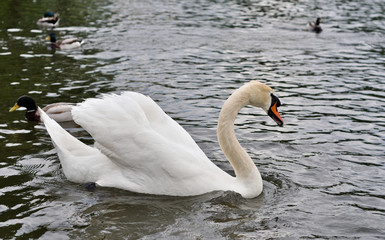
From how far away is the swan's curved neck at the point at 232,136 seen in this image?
831cm

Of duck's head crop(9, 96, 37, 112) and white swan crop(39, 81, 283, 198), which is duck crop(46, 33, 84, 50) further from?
white swan crop(39, 81, 283, 198)

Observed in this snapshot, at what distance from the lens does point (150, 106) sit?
8.27m

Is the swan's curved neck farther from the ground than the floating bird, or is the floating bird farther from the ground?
the swan's curved neck

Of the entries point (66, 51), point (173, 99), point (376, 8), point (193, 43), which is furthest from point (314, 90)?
point (376, 8)

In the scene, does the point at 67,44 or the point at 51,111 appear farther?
the point at 67,44

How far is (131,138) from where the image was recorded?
25.9 feet

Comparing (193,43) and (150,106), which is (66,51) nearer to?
(193,43)

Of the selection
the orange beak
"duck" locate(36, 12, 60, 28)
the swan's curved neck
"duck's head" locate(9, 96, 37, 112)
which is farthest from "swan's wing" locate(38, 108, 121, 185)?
"duck" locate(36, 12, 60, 28)

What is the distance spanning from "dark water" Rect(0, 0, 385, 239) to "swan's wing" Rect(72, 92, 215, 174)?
1.83 feet

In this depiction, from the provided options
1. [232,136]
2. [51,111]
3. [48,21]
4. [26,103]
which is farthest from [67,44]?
[232,136]

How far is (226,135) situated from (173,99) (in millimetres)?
5622

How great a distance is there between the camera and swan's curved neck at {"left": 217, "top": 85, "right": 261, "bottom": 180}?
27.3 ft

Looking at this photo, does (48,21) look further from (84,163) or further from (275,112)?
(275,112)

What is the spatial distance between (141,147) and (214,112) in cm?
525
